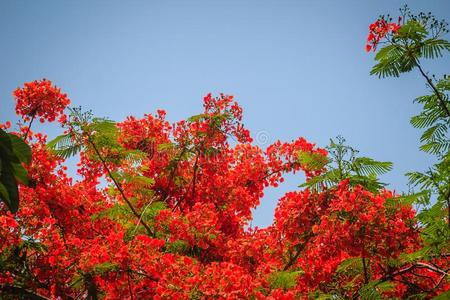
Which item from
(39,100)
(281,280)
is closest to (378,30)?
(281,280)

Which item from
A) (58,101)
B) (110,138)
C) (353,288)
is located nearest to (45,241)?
(110,138)

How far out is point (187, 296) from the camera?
201 inches

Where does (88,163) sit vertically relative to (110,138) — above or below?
above

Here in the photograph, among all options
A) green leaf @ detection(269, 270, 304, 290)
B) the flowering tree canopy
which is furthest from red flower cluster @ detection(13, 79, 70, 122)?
green leaf @ detection(269, 270, 304, 290)

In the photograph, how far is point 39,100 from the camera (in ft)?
29.2

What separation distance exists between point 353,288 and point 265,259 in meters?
2.15

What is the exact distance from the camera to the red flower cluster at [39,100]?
888 centimetres

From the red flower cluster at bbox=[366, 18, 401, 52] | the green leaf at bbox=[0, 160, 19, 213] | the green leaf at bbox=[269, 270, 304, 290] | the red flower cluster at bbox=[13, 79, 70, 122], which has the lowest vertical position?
the green leaf at bbox=[0, 160, 19, 213]

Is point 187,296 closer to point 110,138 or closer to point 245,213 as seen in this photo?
point 110,138

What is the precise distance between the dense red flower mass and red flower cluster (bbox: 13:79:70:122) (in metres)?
0.02

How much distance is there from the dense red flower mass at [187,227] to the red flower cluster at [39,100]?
0.07 feet

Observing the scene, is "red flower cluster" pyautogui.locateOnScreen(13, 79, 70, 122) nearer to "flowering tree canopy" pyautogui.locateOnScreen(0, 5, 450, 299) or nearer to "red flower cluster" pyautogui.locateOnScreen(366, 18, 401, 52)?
"flowering tree canopy" pyautogui.locateOnScreen(0, 5, 450, 299)

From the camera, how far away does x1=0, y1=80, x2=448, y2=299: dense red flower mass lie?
17.9 ft

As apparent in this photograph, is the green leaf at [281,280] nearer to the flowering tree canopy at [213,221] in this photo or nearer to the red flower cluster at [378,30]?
the flowering tree canopy at [213,221]
